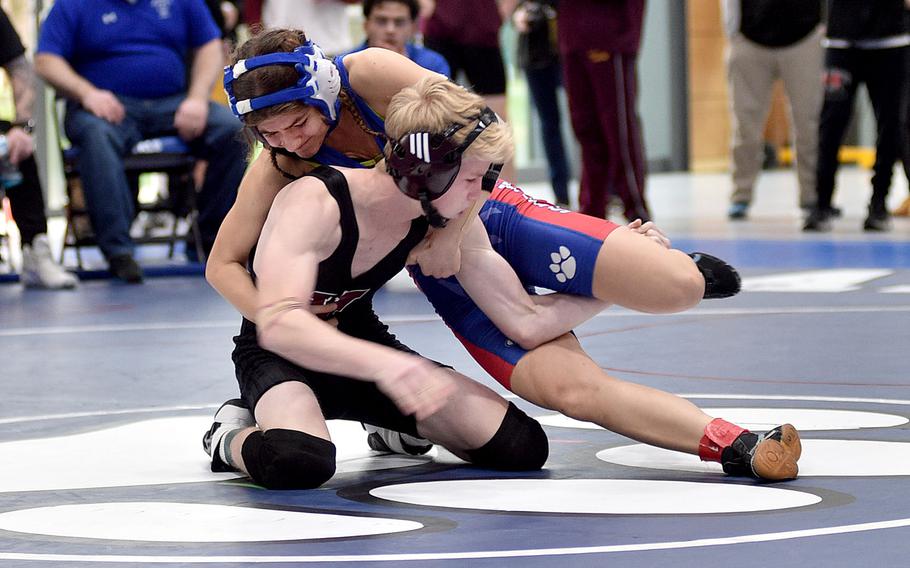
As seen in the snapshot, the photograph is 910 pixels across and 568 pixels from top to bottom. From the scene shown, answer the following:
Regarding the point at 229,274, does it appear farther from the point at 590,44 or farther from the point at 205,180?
the point at 590,44

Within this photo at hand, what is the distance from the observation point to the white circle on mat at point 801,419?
3557 mm

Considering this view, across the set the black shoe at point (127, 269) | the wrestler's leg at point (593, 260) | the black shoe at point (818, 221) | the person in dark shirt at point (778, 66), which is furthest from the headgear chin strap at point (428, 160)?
the person in dark shirt at point (778, 66)

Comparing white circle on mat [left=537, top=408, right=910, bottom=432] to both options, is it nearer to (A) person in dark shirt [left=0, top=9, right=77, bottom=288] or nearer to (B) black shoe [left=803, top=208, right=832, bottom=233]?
(A) person in dark shirt [left=0, top=9, right=77, bottom=288]

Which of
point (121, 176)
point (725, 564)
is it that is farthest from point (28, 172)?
point (725, 564)

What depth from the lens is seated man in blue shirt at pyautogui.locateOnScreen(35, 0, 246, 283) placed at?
743 cm

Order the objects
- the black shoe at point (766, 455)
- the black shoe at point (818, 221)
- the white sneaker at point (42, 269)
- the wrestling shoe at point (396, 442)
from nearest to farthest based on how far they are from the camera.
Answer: the black shoe at point (766, 455) → the wrestling shoe at point (396, 442) → the white sneaker at point (42, 269) → the black shoe at point (818, 221)

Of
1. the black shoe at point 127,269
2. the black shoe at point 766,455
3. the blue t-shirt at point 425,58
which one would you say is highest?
the blue t-shirt at point 425,58

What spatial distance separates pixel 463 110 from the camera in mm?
3066

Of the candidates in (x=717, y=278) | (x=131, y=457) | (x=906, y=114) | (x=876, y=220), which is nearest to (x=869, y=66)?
(x=906, y=114)

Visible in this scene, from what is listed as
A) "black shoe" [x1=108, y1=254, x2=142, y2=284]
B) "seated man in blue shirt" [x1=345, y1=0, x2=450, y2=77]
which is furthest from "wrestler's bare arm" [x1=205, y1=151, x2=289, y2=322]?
"black shoe" [x1=108, y1=254, x2=142, y2=284]

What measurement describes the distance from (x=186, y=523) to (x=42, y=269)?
471 cm

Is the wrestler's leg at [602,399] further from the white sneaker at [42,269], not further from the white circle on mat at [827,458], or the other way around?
the white sneaker at [42,269]

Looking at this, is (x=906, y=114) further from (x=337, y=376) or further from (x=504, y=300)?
(x=337, y=376)

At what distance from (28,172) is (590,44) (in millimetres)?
3033
